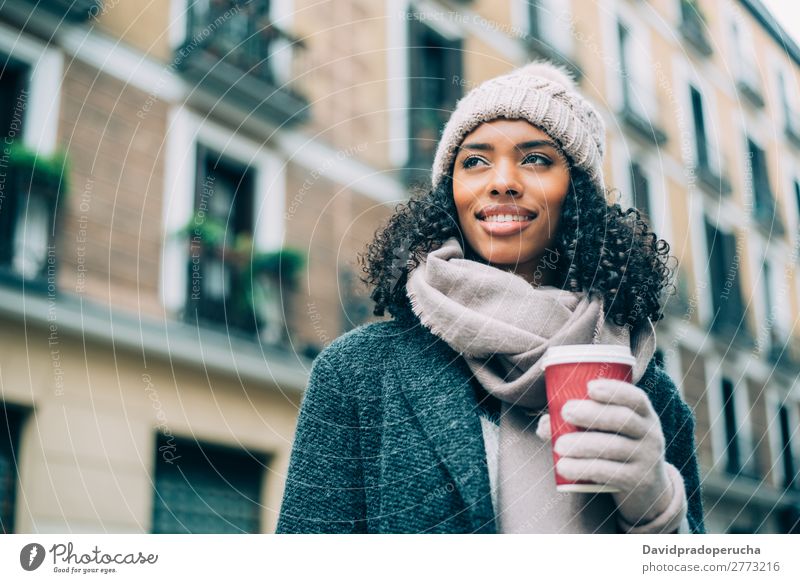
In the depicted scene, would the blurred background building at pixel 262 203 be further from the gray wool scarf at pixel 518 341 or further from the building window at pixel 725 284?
the gray wool scarf at pixel 518 341

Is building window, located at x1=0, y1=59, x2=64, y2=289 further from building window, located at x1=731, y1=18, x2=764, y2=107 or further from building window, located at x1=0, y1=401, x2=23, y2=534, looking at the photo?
building window, located at x1=731, y1=18, x2=764, y2=107

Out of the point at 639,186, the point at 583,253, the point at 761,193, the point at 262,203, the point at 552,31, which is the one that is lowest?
the point at 583,253

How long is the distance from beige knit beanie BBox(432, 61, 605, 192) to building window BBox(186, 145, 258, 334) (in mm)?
1361

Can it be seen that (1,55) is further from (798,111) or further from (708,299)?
(708,299)

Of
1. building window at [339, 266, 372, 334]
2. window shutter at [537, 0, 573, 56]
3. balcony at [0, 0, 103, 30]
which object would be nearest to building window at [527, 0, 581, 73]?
window shutter at [537, 0, 573, 56]

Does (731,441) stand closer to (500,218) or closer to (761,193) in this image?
(761,193)

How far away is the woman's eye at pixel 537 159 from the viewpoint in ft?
2.97

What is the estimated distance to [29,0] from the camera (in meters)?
2.02

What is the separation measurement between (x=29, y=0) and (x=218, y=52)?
40cm

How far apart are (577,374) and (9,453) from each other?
117cm

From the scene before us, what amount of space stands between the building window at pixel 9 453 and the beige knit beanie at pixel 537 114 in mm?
978

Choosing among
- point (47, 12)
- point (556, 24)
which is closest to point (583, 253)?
point (556, 24)

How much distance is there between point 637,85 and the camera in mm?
2139

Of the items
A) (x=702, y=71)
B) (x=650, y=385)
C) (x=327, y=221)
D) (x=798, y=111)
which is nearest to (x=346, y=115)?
(x=327, y=221)
